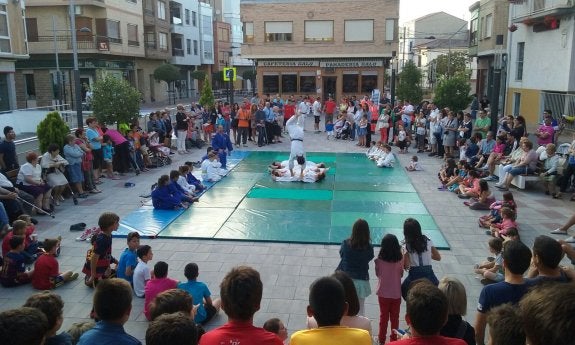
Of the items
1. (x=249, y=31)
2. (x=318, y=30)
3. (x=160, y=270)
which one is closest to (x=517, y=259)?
(x=160, y=270)

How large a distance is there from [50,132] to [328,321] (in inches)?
459

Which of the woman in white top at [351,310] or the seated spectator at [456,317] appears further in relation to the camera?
the woman in white top at [351,310]

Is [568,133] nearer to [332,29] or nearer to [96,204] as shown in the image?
[96,204]

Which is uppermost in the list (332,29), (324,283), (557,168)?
(332,29)

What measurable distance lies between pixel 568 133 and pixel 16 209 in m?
17.0

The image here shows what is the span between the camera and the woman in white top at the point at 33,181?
450 inches

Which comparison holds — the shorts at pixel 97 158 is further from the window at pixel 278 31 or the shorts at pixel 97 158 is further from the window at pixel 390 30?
the window at pixel 390 30

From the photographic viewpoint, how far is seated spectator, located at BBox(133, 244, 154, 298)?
7375mm

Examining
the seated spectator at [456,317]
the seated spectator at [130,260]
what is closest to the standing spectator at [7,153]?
the seated spectator at [130,260]

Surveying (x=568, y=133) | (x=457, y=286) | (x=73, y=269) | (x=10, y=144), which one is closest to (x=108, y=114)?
(x=10, y=144)

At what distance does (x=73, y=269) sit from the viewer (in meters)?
8.65

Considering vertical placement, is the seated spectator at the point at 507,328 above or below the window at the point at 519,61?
below

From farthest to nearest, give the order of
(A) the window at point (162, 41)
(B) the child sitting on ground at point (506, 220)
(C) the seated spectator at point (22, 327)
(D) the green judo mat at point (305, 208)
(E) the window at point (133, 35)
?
(A) the window at point (162, 41), (E) the window at point (133, 35), (D) the green judo mat at point (305, 208), (B) the child sitting on ground at point (506, 220), (C) the seated spectator at point (22, 327)

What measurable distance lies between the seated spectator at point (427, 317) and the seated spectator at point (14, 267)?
259 inches
